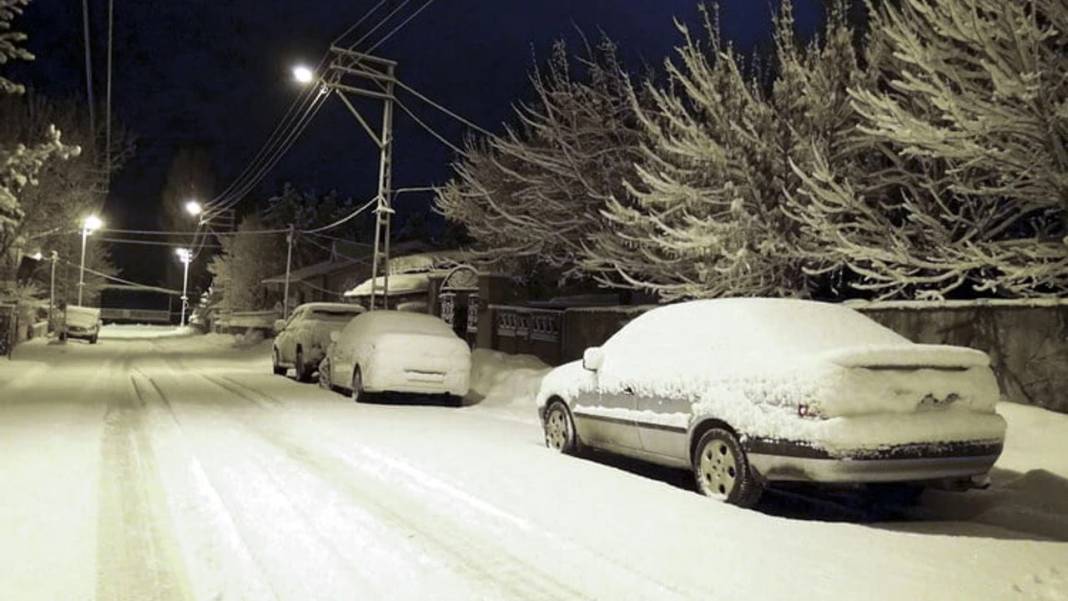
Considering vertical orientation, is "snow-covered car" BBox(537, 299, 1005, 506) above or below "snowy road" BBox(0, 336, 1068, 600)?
above

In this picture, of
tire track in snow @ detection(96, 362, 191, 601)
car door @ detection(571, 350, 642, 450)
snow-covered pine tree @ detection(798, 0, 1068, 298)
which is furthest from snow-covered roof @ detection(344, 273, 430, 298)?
car door @ detection(571, 350, 642, 450)

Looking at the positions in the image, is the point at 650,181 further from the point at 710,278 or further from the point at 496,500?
the point at 496,500

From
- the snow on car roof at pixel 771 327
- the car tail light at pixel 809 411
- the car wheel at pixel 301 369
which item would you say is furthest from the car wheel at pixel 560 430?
the car wheel at pixel 301 369

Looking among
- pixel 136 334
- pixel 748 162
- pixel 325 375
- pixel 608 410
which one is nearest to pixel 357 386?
pixel 325 375

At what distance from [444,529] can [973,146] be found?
6.37 metres

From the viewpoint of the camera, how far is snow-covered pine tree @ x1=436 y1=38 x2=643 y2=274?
17.3 m

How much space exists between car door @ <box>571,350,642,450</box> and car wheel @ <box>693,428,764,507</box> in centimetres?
89

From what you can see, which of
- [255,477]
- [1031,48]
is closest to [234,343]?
[255,477]

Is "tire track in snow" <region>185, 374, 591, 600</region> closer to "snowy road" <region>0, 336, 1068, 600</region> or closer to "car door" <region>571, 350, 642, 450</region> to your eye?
"snowy road" <region>0, 336, 1068, 600</region>

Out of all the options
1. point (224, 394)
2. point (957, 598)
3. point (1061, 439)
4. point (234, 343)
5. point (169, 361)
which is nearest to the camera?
point (957, 598)

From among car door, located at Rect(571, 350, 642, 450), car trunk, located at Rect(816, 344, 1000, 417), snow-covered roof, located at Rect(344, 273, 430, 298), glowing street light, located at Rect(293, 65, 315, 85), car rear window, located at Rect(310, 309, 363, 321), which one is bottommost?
car door, located at Rect(571, 350, 642, 450)

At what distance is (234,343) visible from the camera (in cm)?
4059

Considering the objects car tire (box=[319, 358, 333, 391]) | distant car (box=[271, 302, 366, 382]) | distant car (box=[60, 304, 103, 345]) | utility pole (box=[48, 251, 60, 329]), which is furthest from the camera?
distant car (box=[60, 304, 103, 345])

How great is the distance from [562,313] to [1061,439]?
34.5 feet
